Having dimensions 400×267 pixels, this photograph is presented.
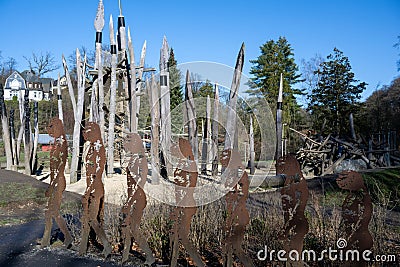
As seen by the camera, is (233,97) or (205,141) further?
(205,141)

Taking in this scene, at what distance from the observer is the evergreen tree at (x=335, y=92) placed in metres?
26.4

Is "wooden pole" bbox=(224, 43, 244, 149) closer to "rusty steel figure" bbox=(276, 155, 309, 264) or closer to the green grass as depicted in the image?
the green grass

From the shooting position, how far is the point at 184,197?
13.2ft

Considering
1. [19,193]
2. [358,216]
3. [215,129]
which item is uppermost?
[215,129]

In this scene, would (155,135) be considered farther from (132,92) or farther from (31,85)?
(31,85)

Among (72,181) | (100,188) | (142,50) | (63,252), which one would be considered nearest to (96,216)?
(100,188)

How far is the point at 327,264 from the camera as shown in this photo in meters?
3.87

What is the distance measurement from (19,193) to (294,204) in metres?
8.10

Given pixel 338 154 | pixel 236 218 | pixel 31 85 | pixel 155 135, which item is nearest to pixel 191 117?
pixel 155 135

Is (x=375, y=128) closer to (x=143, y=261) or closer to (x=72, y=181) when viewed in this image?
(x=72, y=181)

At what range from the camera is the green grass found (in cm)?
899

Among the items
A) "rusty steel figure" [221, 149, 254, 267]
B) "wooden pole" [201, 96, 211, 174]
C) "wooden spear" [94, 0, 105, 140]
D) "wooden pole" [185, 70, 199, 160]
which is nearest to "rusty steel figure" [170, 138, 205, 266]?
"rusty steel figure" [221, 149, 254, 267]

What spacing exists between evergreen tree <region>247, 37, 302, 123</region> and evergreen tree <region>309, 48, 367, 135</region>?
5.44 ft

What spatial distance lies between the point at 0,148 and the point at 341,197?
873 inches
